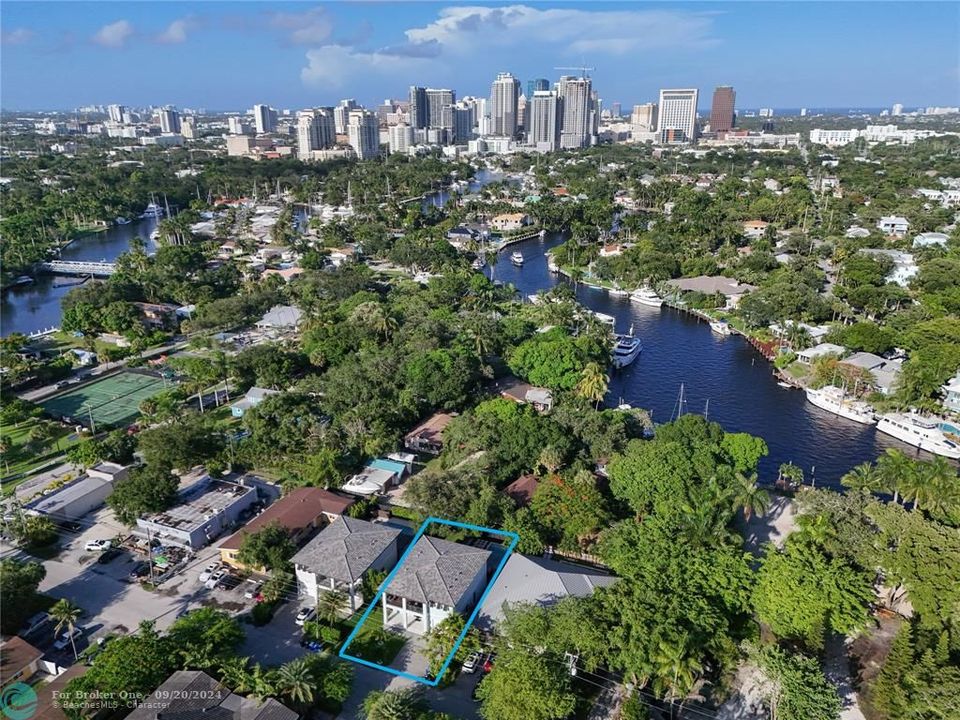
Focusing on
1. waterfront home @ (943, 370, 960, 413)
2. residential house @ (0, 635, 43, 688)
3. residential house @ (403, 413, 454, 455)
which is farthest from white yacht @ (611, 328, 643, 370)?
residential house @ (0, 635, 43, 688)

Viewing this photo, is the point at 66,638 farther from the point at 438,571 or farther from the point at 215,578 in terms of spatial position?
the point at 438,571

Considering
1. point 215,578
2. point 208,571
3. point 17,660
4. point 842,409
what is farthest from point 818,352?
point 17,660

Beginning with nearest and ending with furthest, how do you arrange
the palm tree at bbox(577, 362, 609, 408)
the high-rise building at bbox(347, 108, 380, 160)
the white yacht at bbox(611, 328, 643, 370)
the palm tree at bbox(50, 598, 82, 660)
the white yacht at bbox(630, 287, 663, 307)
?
the palm tree at bbox(50, 598, 82, 660), the palm tree at bbox(577, 362, 609, 408), the white yacht at bbox(611, 328, 643, 370), the white yacht at bbox(630, 287, 663, 307), the high-rise building at bbox(347, 108, 380, 160)

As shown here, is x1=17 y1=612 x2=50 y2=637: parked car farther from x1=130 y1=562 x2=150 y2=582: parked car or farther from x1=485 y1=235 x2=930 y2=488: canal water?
x1=485 y1=235 x2=930 y2=488: canal water

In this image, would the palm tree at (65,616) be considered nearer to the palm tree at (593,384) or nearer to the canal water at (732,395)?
the palm tree at (593,384)

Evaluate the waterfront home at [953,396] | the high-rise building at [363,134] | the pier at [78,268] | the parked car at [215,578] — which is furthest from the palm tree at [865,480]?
the high-rise building at [363,134]

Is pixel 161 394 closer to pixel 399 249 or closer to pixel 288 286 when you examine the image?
pixel 288 286

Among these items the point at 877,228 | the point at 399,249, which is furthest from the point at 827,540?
the point at 877,228
